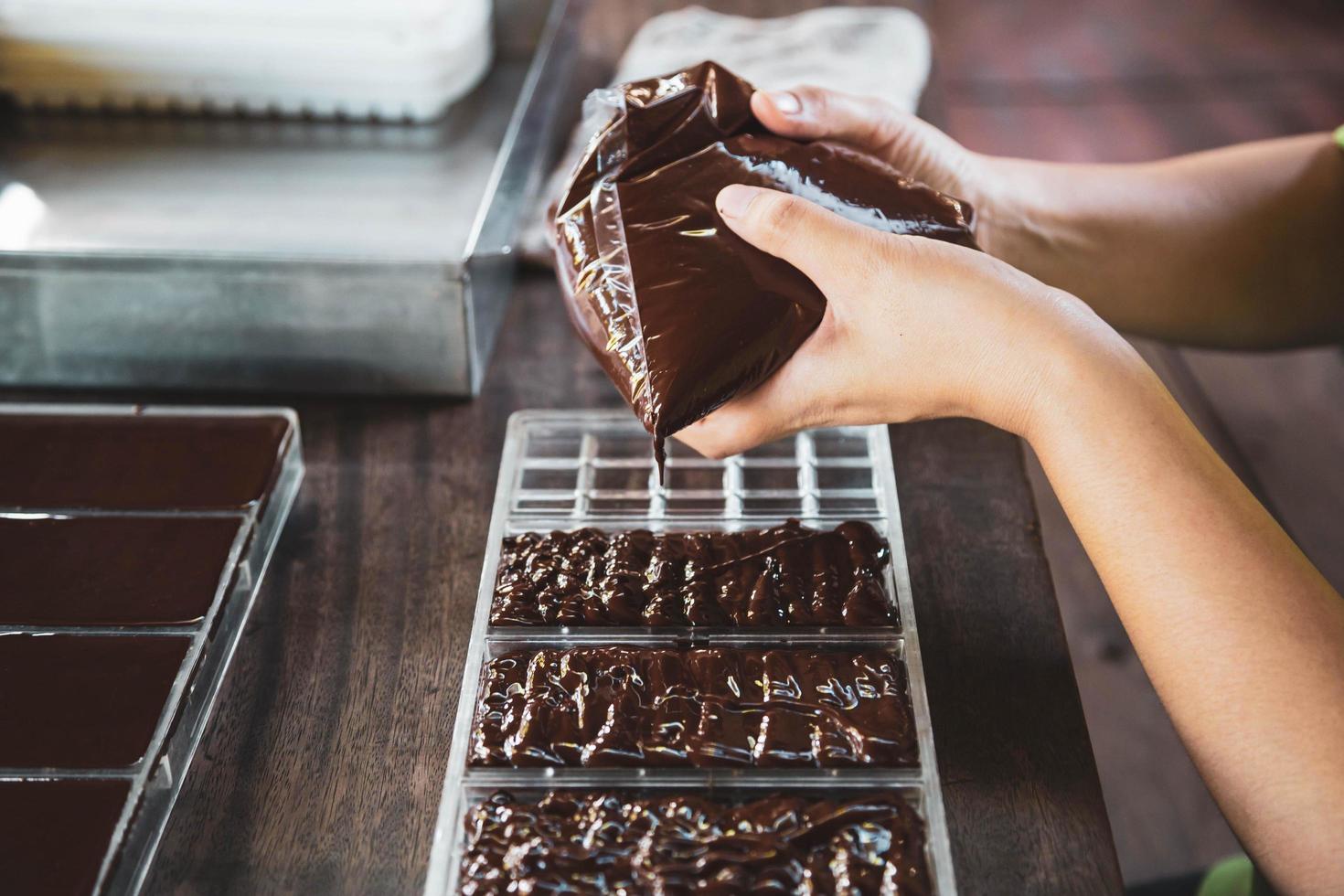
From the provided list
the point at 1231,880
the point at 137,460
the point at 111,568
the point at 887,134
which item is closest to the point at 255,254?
the point at 137,460

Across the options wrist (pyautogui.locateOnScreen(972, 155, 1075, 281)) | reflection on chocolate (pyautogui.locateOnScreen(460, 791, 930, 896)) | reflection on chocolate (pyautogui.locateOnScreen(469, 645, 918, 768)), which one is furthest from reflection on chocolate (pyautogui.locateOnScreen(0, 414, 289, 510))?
wrist (pyautogui.locateOnScreen(972, 155, 1075, 281))

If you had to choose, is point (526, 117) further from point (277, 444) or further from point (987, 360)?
point (987, 360)

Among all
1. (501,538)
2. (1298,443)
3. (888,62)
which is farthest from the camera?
(1298,443)

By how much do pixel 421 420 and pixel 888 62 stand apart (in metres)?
1.07

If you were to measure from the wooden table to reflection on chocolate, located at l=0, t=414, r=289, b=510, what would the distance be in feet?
0.24

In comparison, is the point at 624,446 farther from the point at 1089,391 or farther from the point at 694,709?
the point at 1089,391

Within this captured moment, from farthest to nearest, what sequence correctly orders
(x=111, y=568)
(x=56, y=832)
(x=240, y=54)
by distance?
(x=240, y=54) → (x=111, y=568) → (x=56, y=832)

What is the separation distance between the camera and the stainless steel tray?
1282 millimetres

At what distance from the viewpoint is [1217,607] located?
2.90 ft

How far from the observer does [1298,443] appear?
8.82 feet

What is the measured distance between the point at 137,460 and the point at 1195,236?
4.21 feet

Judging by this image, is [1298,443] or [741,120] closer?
[741,120]

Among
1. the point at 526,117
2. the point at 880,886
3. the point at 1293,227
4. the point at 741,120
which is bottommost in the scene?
the point at 880,886

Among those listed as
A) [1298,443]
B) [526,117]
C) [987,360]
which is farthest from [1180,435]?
[1298,443]
